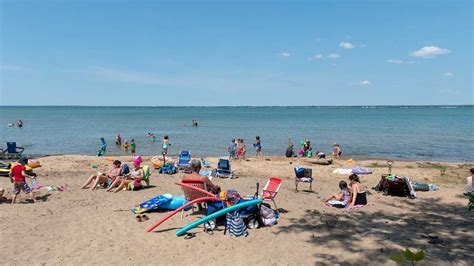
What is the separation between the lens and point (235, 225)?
6.88 m

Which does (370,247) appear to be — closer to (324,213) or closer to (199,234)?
(324,213)

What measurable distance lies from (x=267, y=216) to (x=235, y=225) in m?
0.93

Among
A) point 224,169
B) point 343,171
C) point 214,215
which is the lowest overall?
point 343,171

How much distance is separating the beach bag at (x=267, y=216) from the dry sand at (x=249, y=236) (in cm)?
16

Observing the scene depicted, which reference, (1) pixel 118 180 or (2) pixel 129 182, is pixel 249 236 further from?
(1) pixel 118 180

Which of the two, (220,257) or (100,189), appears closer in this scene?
(220,257)

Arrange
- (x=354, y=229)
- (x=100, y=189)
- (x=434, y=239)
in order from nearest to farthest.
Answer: (x=434, y=239) < (x=354, y=229) < (x=100, y=189)

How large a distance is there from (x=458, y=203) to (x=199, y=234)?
7.09 meters

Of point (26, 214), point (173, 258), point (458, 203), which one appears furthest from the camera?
point (458, 203)

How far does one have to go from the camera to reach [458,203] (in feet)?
31.5

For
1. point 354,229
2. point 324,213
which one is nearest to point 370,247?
point 354,229

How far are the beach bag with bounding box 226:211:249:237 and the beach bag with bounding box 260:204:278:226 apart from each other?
0.54m

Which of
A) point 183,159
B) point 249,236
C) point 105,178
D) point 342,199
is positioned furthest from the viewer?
point 183,159

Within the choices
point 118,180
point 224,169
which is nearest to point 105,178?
point 118,180
